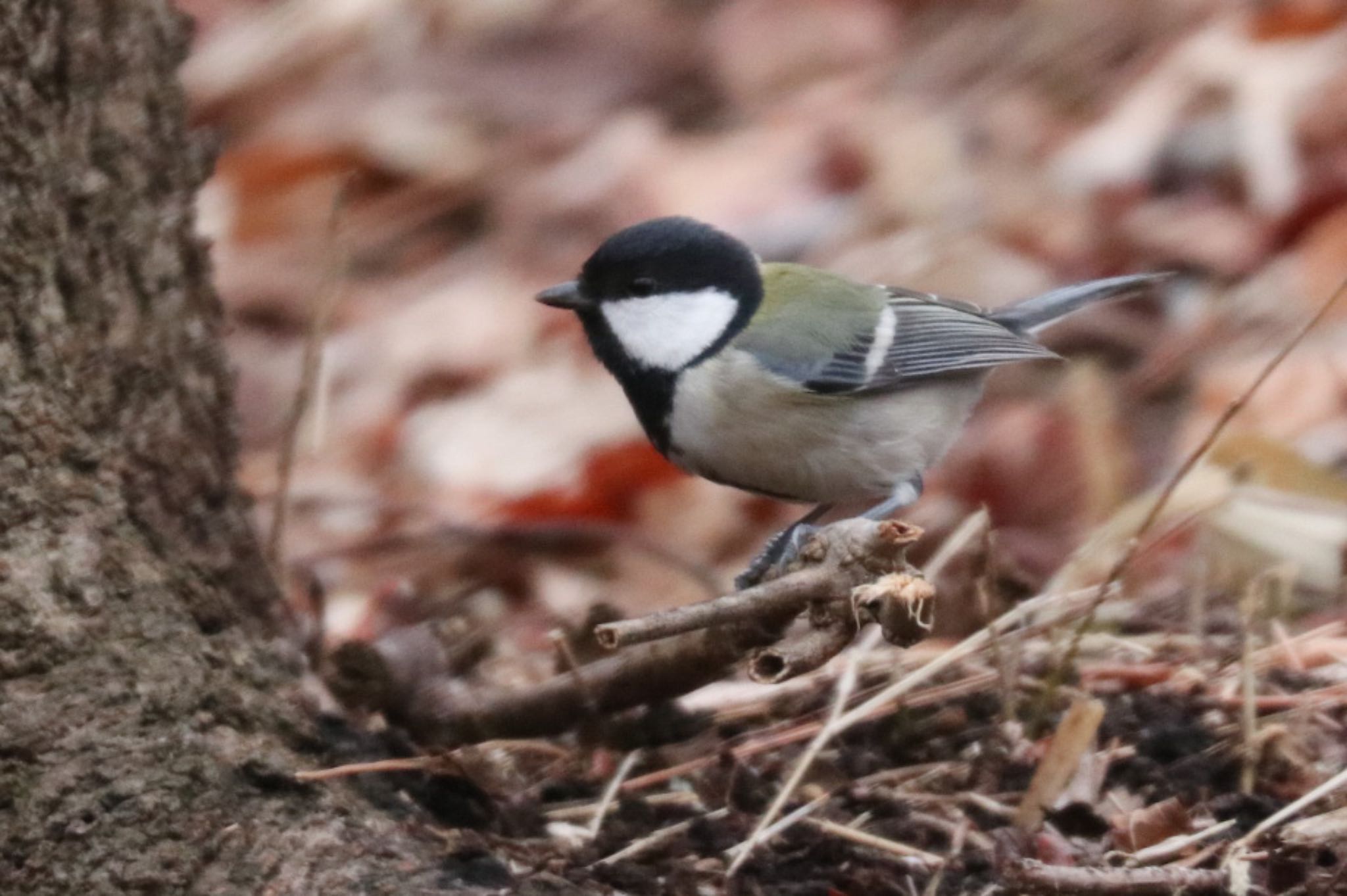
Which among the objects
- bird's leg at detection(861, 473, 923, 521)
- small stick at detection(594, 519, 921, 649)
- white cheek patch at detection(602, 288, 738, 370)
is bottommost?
bird's leg at detection(861, 473, 923, 521)

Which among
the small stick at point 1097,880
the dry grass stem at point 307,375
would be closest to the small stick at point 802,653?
the small stick at point 1097,880

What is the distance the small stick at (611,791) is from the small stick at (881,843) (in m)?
0.24

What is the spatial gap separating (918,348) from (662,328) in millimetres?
411

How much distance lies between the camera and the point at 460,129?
5.21 m

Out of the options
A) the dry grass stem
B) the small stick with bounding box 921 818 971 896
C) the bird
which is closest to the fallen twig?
the small stick with bounding box 921 818 971 896

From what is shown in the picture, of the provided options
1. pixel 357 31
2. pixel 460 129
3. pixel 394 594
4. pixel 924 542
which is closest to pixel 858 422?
pixel 924 542

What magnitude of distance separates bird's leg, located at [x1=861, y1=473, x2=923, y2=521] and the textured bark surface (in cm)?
85

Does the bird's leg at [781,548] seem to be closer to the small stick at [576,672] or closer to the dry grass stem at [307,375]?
the small stick at [576,672]

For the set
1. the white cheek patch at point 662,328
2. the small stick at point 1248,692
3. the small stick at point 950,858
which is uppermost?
the white cheek patch at point 662,328

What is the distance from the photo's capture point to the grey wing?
234 cm

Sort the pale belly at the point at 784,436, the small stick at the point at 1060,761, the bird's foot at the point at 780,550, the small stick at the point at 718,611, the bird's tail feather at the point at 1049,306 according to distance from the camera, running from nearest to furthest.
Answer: the small stick at the point at 718,611, the small stick at the point at 1060,761, the bird's foot at the point at 780,550, the pale belly at the point at 784,436, the bird's tail feather at the point at 1049,306

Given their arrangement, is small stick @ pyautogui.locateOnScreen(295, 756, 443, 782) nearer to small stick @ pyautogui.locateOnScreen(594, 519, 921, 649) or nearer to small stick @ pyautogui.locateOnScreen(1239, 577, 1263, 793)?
small stick @ pyautogui.locateOnScreen(594, 519, 921, 649)

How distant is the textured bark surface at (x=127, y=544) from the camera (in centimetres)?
144

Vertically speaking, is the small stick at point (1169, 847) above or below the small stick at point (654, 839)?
below
